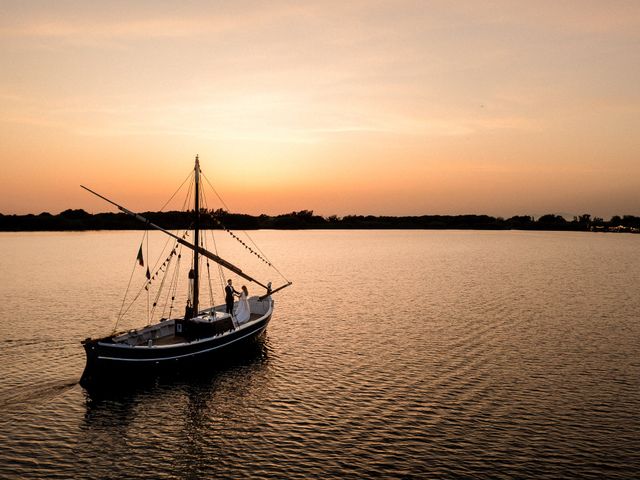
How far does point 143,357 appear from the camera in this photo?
38375 mm

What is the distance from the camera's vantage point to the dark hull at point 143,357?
121 ft

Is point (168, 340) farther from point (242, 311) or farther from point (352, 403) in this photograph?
point (352, 403)

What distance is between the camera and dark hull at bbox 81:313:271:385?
37.0 meters

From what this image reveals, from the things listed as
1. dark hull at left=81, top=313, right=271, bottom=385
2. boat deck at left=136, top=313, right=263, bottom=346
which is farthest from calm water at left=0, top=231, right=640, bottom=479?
boat deck at left=136, top=313, right=263, bottom=346

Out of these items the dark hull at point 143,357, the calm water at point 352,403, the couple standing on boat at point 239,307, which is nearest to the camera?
the calm water at point 352,403

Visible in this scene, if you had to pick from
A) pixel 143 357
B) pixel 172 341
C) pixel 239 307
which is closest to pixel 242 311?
pixel 239 307

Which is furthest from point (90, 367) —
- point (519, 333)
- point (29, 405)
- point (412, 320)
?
point (519, 333)

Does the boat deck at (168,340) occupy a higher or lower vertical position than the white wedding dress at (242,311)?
lower

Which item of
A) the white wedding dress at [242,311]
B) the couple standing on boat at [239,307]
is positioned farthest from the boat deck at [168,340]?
the white wedding dress at [242,311]

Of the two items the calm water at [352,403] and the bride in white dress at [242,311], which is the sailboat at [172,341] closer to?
the bride in white dress at [242,311]

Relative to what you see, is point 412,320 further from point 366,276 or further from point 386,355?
point 366,276

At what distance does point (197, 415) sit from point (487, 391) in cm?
2053

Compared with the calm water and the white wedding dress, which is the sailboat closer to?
the white wedding dress

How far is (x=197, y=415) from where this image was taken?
32719 mm
